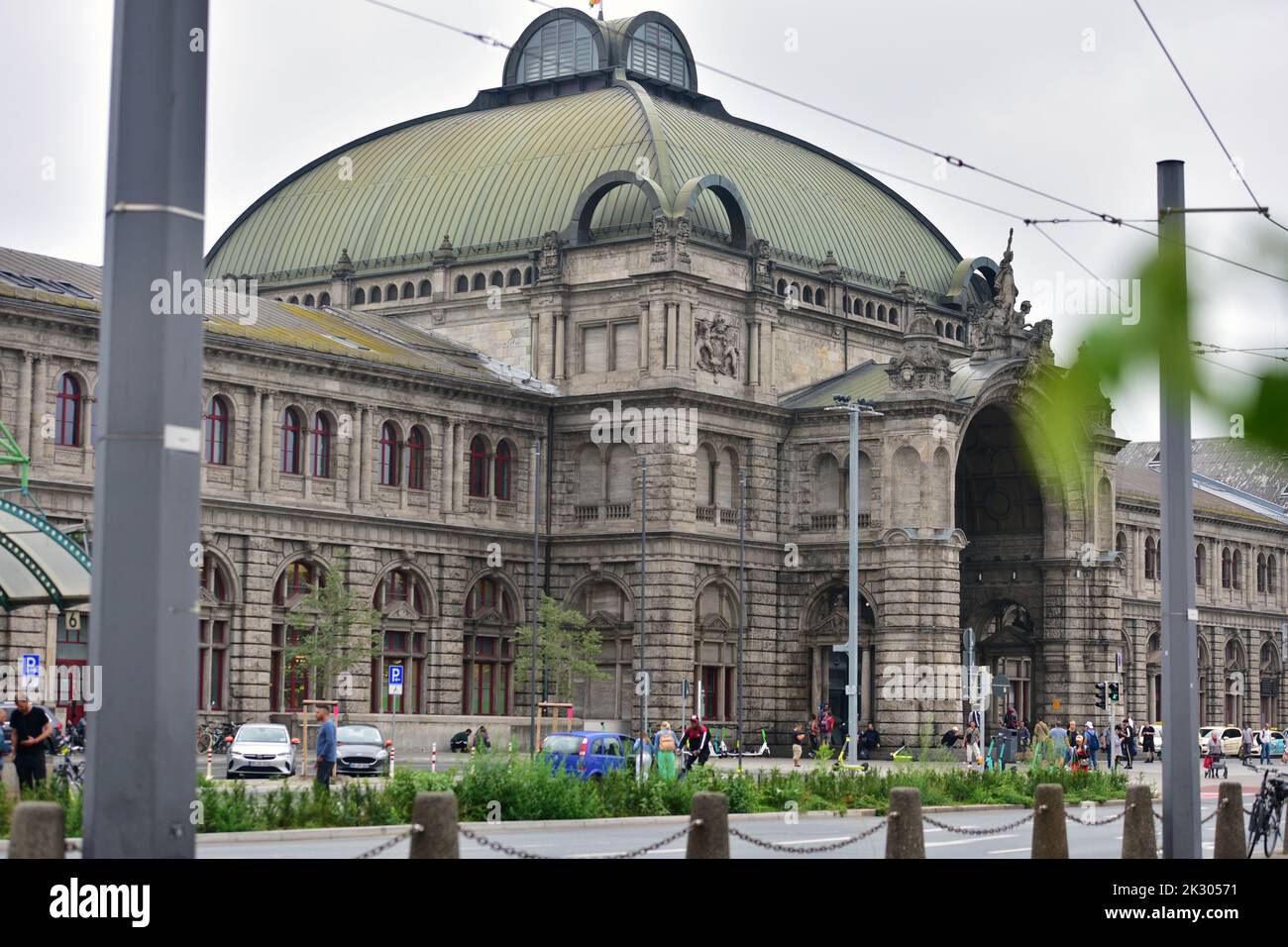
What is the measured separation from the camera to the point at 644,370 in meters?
70.8

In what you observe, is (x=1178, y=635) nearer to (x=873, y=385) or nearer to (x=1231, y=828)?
(x=1231, y=828)

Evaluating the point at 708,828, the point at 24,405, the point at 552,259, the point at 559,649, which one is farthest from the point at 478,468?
the point at 708,828

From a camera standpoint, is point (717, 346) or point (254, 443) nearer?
point (254, 443)

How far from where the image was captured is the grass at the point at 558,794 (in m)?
27.2

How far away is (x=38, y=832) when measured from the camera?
11.9 metres

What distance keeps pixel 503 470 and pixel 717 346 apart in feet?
27.4

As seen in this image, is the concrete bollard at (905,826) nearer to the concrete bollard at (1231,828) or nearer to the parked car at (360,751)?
the concrete bollard at (1231,828)

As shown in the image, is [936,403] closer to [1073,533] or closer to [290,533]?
[1073,533]

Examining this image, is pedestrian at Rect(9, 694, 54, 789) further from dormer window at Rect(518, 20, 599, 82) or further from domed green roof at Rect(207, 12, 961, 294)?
dormer window at Rect(518, 20, 599, 82)

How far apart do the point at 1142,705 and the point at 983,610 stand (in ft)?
53.3

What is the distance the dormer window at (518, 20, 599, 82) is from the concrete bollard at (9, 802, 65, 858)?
76.4 meters

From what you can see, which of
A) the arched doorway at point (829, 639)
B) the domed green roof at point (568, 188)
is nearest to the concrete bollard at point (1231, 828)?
the arched doorway at point (829, 639)

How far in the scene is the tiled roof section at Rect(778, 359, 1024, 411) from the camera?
7431 centimetres

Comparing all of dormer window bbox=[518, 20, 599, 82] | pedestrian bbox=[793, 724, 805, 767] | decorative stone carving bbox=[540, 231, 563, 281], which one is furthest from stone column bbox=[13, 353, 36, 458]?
dormer window bbox=[518, 20, 599, 82]
